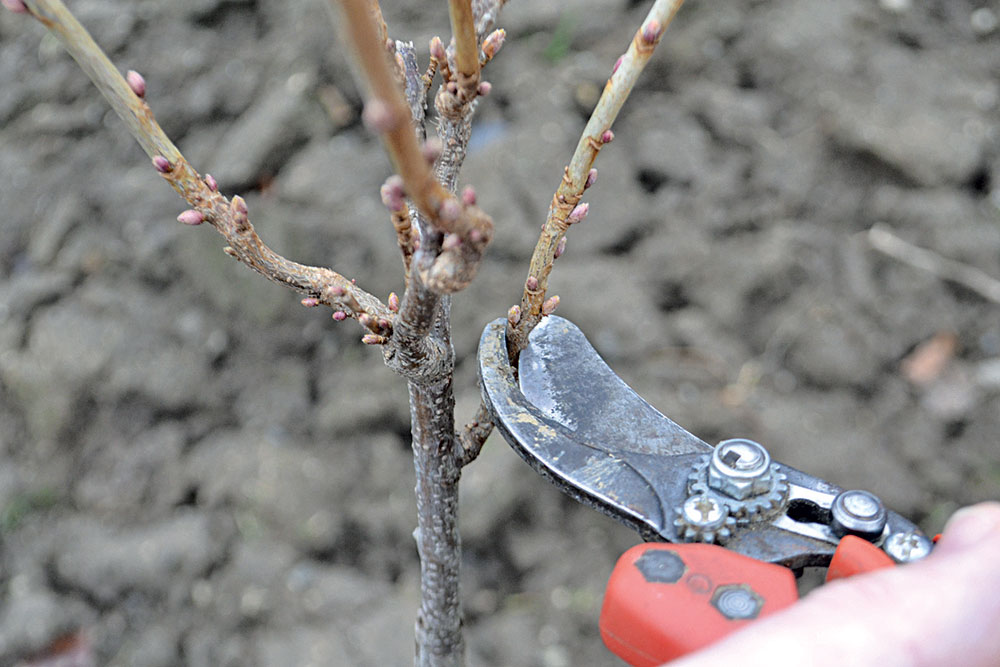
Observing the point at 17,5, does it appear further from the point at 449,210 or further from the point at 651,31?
the point at 651,31

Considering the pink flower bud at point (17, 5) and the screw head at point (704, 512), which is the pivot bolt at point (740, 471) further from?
the pink flower bud at point (17, 5)

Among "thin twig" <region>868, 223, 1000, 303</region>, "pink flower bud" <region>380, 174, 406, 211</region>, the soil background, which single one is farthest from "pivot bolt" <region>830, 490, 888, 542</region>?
"thin twig" <region>868, 223, 1000, 303</region>

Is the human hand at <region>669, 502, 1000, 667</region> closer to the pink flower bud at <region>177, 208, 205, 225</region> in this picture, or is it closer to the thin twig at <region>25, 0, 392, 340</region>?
the thin twig at <region>25, 0, 392, 340</region>

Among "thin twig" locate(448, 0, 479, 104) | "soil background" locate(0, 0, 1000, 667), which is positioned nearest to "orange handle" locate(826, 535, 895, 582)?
"thin twig" locate(448, 0, 479, 104)

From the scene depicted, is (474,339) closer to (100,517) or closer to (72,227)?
(100,517)

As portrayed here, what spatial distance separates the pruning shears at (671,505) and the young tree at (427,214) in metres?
0.10

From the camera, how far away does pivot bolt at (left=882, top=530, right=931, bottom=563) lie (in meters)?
1.16

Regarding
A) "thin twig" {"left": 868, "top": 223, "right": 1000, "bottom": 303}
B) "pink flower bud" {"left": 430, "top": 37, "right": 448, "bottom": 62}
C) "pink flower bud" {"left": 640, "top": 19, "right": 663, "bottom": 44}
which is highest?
"pink flower bud" {"left": 430, "top": 37, "right": 448, "bottom": 62}

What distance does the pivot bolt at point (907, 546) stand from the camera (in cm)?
116

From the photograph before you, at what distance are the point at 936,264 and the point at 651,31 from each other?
2289 mm

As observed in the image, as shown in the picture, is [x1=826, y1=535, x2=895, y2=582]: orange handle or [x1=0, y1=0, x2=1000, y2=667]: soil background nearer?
[x1=826, y1=535, x2=895, y2=582]: orange handle

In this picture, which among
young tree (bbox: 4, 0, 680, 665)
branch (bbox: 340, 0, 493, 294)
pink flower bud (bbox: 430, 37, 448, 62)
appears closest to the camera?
branch (bbox: 340, 0, 493, 294)

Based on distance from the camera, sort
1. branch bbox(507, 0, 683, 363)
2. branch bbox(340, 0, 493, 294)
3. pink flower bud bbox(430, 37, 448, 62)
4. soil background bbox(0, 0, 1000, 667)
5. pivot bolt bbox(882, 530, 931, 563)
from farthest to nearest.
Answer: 1. soil background bbox(0, 0, 1000, 667)
2. pivot bolt bbox(882, 530, 931, 563)
3. pink flower bud bbox(430, 37, 448, 62)
4. branch bbox(507, 0, 683, 363)
5. branch bbox(340, 0, 493, 294)

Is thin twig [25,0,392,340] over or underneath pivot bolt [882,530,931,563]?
over
